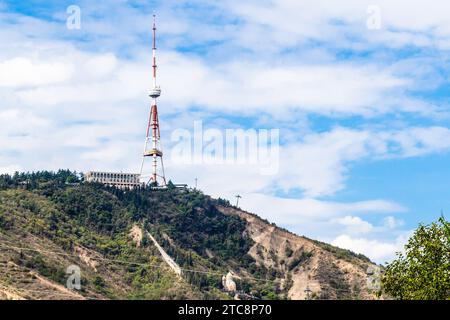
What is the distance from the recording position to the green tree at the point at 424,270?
67562 millimetres

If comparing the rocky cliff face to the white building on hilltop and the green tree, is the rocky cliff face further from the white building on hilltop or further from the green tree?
the green tree

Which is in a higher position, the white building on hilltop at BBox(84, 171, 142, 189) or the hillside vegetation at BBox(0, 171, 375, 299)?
the white building on hilltop at BBox(84, 171, 142, 189)

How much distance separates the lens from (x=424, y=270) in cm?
6994

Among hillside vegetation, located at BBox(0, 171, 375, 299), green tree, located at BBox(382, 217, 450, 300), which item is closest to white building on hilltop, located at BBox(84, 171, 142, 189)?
hillside vegetation, located at BBox(0, 171, 375, 299)

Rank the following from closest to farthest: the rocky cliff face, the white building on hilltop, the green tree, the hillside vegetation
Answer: the green tree, the hillside vegetation, the rocky cliff face, the white building on hilltop

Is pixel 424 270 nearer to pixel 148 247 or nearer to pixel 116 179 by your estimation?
pixel 148 247

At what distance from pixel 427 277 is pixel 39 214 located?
105 meters

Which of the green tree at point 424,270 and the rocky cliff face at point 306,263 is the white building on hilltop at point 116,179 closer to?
the rocky cliff face at point 306,263

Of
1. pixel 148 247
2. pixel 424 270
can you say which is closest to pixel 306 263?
pixel 148 247

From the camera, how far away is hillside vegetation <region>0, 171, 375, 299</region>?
140m

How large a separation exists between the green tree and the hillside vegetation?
62.3 meters

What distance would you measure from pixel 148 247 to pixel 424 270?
9857 cm
